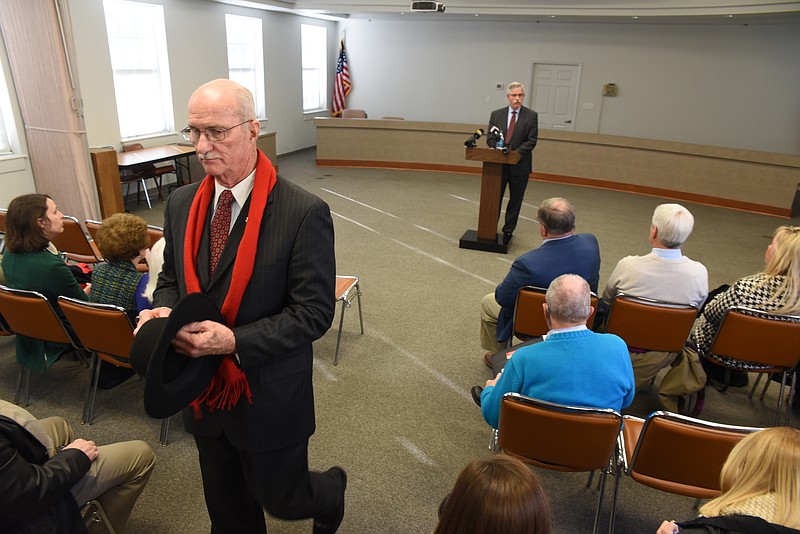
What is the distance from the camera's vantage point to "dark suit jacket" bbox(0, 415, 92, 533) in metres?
1.66

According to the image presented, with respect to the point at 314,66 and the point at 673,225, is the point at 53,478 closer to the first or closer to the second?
the point at 673,225

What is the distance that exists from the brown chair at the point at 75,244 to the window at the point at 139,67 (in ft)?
14.1

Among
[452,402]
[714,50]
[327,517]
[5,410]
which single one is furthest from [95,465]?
[714,50]

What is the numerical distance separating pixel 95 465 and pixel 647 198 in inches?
378

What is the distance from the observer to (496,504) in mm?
1177

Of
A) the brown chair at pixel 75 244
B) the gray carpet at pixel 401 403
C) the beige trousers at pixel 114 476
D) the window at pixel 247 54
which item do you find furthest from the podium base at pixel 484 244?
the window at pixel 247 54

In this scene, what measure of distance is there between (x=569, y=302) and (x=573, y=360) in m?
0.24

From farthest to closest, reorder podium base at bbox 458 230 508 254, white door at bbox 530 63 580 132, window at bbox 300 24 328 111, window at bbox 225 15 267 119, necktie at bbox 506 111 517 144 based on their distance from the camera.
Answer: window at bbox 300 24 328 111, white door at bbox 530 63 580 132, window at bbox 225 15 267 119, necktie at bbox 506 111 517 144, podium base at bbox 458 230 508 254

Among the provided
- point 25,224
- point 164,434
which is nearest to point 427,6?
point 25,224

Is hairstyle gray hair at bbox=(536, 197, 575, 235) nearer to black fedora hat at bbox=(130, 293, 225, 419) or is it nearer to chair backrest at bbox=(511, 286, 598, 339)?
chair backrest at bbox=(511, 286, 598, 339)

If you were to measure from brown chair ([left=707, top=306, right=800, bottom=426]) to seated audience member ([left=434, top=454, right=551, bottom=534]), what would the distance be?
8.07 ft

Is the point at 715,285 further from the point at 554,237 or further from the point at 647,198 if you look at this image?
the point at 647,198

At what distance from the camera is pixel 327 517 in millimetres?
2207

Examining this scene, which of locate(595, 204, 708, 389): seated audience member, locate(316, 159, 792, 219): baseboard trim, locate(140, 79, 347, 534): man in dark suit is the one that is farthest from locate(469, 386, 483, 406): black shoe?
locate(316, 159, 792, 219): baseboard trim
